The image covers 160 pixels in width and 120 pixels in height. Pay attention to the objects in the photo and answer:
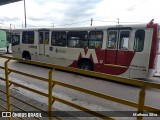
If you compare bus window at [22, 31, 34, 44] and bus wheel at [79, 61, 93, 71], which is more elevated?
bus window at [22, 31, 34, 44]

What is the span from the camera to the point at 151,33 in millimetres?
7715

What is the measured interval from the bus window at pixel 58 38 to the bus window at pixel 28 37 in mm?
2242

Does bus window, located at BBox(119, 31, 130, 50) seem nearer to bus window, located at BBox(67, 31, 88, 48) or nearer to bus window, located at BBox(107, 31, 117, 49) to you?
bus window, located at BBox(107, 31, 117, 49)

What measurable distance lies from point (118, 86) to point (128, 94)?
1061 millimetres

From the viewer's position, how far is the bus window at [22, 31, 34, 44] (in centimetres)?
1298

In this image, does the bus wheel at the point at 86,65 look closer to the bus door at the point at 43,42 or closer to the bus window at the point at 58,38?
the bus window at the point at 58,38

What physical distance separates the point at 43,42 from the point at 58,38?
148 cm

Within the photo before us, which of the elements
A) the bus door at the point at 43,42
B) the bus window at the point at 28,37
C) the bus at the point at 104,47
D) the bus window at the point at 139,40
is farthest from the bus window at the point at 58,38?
the bus window at the point at 139,40

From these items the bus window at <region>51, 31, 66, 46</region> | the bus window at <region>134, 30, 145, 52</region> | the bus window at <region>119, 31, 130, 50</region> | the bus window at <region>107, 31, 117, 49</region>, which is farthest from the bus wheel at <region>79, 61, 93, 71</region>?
the bus window at <region>134, 30, 145, 52</region>

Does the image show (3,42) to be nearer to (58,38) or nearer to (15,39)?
(15,39)

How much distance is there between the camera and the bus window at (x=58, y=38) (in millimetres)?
10910

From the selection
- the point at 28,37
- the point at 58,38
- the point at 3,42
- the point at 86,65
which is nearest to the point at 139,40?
the point at 86,65

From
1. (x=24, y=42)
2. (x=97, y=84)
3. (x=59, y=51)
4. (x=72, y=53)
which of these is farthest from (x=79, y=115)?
(x=24, y=42)

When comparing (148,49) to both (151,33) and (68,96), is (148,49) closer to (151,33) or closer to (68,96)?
(151,33)
